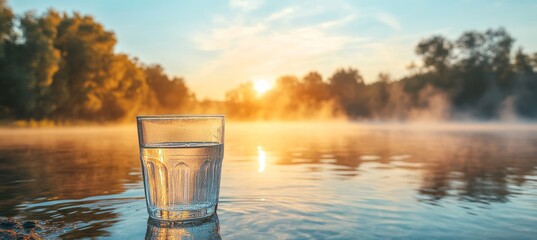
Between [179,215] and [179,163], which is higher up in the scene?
[179,163]

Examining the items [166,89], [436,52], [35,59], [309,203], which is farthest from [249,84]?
[309,203]

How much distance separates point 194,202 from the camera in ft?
13.4

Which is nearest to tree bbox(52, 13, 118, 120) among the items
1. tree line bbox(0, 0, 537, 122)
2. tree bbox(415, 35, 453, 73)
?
tree line bbox(0, 0, 537, 122)

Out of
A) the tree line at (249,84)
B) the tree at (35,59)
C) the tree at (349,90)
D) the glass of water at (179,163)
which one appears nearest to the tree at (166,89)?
the tree line at (249,84)

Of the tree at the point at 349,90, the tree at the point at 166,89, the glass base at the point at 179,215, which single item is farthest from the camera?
the tree at the point at 166,89

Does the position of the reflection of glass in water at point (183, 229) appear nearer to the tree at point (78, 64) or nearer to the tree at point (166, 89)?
the tree at point (78, 64)

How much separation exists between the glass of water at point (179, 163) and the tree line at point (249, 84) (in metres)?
37.1

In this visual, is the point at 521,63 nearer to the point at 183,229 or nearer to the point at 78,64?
the point at 78,64

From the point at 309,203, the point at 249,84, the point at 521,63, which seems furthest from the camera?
the point at 249,84

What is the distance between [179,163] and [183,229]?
63 cm

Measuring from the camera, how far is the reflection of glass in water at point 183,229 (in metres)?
3.46

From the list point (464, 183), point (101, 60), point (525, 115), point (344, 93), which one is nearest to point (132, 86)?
point (101, 60)

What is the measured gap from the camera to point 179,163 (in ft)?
13.6

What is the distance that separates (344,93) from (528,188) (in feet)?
314
